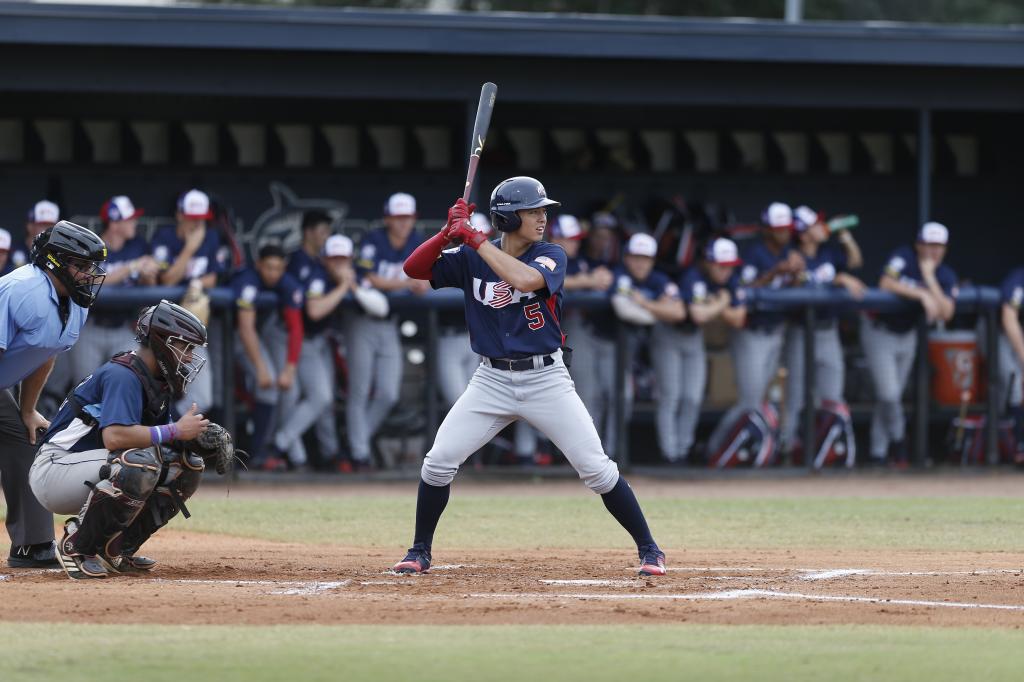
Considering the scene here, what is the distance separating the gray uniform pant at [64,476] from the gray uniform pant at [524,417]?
1268mm

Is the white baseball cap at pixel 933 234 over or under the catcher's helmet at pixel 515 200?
over

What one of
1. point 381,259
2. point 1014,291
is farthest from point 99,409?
point 1014,291

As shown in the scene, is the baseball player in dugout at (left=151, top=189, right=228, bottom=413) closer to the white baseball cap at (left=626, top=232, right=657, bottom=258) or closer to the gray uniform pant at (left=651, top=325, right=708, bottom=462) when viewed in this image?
the white baseball cap at (left=626, top=232, right=657, bottom=258)

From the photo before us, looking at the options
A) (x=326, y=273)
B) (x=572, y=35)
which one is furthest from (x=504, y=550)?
(x=572, y=35)

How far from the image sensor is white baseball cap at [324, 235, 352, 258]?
34.4 ft

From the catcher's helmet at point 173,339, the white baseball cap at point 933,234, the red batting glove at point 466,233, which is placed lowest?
the catcher's helmet at point 173,339

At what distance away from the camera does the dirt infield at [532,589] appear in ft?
17.0

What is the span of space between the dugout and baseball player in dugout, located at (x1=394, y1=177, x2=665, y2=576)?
5.46 m

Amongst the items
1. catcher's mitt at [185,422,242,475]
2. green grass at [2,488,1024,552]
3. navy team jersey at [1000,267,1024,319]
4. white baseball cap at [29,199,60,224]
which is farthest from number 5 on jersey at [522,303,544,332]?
navy team jersey at [1000,267,1024,319]

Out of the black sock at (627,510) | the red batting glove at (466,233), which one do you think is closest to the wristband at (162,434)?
the red batting glove at (466,233)

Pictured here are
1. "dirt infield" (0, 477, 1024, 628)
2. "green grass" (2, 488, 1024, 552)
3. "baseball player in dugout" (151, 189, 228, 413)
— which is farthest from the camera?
"baseball player in dugout" (151, 189, 228, 413)

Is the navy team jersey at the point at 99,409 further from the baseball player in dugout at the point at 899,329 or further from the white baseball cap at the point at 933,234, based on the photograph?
the white baseball cap at the point at 933,234

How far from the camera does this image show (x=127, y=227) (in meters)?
10.4

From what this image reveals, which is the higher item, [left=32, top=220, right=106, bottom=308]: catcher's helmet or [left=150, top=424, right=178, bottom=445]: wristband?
[left=32, top=220, right=106, bottom=308]: catcher's helmet
